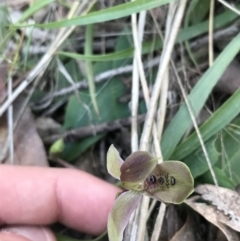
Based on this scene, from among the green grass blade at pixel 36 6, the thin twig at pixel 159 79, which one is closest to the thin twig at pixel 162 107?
the thin twig at pixel 159 79

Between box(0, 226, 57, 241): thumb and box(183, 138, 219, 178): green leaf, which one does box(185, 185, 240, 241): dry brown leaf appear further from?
box(0, 226, 57, 241): thumb

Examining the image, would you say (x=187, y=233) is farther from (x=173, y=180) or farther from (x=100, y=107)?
(x=100, y=107)

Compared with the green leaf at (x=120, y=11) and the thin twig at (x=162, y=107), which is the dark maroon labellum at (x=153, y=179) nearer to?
the thin twig at (x=162, y=107)

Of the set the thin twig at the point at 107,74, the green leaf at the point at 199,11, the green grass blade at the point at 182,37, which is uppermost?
the green leaf at the point at 199,11

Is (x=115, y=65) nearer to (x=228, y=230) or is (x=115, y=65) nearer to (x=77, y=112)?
(x=77, y=112)

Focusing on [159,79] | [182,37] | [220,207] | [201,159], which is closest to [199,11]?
[182,37]

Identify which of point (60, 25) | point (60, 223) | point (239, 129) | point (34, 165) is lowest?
point (60, 223)

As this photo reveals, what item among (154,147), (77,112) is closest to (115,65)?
(77,112)
